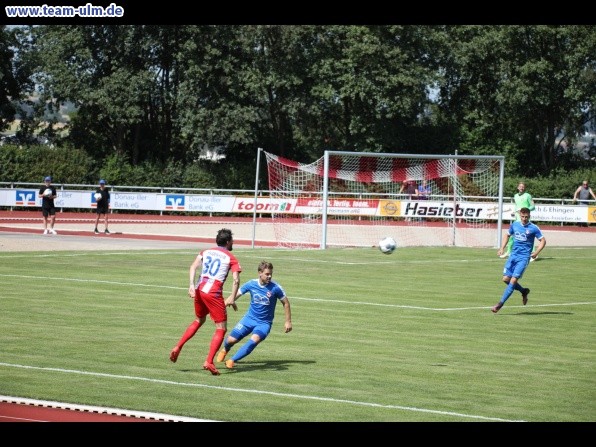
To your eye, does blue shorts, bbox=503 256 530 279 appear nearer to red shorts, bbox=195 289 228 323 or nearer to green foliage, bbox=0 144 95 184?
red shorts, bbox=195 289 228 323

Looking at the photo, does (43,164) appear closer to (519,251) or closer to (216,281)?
(519,251)

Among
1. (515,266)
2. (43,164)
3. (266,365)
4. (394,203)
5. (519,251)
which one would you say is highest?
(43,164)

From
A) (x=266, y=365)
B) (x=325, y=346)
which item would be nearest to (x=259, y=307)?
(x=266, y=365)

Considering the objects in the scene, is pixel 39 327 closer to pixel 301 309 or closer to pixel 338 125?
pixel 301 309

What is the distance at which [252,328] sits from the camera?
1567cm

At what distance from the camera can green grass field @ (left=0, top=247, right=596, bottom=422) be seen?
536 inches

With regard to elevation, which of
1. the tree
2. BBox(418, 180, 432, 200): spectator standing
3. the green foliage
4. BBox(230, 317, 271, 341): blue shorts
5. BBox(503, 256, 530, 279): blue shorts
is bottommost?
BBox(230, 317, 271, 341): blue shorts

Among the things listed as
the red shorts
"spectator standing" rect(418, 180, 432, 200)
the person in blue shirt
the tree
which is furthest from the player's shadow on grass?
the tree

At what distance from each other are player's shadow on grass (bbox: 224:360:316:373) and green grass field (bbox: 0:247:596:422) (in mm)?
45

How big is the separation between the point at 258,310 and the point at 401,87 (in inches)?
2055

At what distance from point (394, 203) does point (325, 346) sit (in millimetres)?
31179

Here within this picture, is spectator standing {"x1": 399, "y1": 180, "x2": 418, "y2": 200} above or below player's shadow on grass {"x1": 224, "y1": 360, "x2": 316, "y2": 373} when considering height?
above

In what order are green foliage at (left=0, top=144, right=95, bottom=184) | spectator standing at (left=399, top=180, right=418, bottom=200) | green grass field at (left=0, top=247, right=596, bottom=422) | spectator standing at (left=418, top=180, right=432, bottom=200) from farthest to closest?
green foliage at (left=0, top=144, right=95, bottom=184), spectator standing at (left=399, top=180, right=418, bottom=200), spectator standing at (left=418, top=180, right=432, bottom=200), green grass field at (left=0, top=247, right=596, bottom=422)

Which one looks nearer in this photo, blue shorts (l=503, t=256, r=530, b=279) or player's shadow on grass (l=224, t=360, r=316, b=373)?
player's shadow on grass (l=224, t=360, r=316, b=373)
